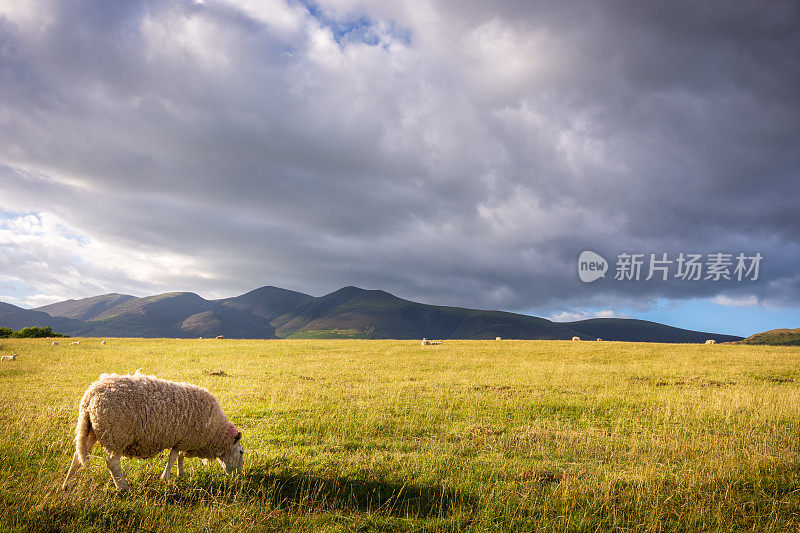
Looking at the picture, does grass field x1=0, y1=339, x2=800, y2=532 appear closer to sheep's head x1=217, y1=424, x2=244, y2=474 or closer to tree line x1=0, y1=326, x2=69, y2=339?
sheep's head x1=217, y1=424, x2=244, y2=474

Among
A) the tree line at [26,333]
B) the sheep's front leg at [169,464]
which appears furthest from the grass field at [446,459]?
the tree line at [26,333]

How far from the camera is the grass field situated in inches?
288

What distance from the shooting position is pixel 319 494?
8.40 meters

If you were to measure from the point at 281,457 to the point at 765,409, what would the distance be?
19330mm

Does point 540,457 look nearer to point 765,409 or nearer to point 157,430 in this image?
point 157,430

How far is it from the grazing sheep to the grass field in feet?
1.60

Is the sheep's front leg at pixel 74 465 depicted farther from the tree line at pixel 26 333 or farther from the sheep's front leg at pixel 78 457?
the tree line at pixel 26 333

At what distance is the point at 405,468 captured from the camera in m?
9.94

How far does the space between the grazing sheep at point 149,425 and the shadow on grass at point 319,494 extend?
25.3 inches

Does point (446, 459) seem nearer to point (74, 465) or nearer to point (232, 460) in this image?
point (232, 460)

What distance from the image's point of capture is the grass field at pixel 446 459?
24.0 feet

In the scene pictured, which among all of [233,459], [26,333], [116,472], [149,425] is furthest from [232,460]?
[26,333]

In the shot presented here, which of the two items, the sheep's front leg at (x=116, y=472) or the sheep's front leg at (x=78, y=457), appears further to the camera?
the sheep's front leg at (x=78, y=457)

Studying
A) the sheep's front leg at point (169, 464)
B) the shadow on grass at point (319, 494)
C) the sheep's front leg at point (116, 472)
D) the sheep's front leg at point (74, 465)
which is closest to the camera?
the shadow on grass at point (319, 494)
